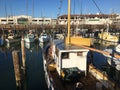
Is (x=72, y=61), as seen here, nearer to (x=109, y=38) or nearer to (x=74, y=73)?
(x=74, y=73)

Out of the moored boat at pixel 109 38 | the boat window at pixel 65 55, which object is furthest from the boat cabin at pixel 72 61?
the moored boat at pixel 109 38

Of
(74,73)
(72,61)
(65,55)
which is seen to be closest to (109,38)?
(72,61)

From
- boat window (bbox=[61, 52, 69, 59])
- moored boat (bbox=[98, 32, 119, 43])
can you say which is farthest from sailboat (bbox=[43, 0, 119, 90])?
moored boat (bbox=[98, 32, 119, 43])

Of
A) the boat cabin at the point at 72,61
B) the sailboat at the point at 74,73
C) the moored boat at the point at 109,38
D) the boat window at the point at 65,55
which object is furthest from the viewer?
the moored boat at the point at 109,38

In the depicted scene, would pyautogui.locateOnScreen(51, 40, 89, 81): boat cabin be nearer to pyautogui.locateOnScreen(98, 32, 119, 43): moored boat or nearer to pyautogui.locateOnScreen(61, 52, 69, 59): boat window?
pyautogui.locateOnScreen(61, 52, 69, 59): boat window

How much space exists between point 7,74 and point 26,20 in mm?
116040

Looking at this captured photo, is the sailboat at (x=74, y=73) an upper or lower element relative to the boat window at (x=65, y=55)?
lower

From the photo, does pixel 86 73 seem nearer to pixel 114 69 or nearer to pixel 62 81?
pixel 62 81

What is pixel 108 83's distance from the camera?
1560 centimetres

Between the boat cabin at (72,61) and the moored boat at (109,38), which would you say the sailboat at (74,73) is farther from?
the moored boat at (109,38)

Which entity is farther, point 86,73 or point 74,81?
point 86,73

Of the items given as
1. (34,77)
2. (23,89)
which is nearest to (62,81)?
(23,89)

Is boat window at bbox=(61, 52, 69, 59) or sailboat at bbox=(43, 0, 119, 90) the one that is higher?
boat window at bbox=(61, 52, 69, 59)

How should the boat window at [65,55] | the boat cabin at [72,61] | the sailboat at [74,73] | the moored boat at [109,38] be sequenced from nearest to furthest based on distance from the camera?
the sailboat at [74,73], the boat cabin at [72,61], the boat window at [65,55], the moored boat at [109,38]
